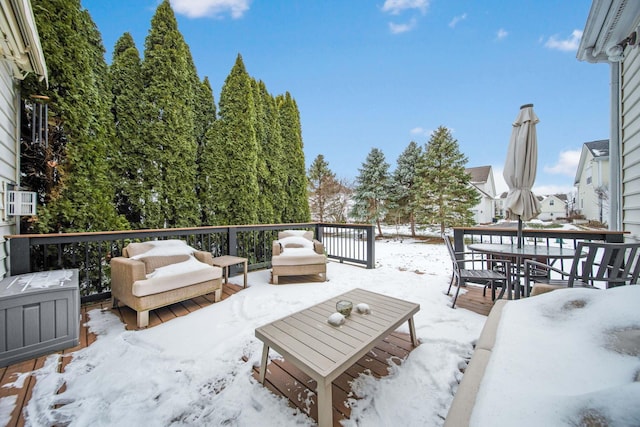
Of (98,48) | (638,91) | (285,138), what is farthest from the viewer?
(285,138)

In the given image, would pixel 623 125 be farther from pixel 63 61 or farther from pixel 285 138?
pixel 63 61

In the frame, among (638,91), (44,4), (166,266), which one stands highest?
(44,4)

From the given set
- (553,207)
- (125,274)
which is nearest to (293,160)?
(125,274)

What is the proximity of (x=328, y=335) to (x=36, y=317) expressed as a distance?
2.45 metres

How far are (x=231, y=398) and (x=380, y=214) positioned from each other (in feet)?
41.8

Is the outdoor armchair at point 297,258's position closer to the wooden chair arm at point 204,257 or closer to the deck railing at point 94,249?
the deck railing at point 94,249

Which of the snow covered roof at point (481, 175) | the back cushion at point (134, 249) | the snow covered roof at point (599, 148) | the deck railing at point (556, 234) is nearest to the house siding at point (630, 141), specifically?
the deck railing at point (556, 234)

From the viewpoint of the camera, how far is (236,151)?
215 inches

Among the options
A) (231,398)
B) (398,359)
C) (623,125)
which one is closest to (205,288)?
(231,398)

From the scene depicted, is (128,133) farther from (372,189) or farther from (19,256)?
(372,189)

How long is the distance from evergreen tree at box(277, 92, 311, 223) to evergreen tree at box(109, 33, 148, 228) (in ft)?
11.2

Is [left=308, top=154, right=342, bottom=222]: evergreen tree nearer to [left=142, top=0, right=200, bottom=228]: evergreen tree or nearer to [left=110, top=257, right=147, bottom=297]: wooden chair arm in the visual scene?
[left=142, top=0, right=200, bottom=228]: evergreen tree

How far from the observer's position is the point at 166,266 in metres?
3.07

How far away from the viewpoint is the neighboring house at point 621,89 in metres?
2.74
